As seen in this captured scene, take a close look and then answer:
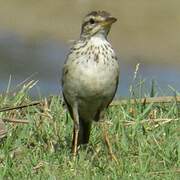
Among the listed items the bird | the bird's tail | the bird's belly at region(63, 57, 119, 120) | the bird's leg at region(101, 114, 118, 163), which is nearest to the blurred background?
the bird's tail

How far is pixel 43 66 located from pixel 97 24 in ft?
23.4

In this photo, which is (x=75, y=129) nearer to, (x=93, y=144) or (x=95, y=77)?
(x=93, y=144)

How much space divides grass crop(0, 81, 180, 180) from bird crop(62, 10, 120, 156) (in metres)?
0.28

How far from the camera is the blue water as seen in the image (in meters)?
14.3

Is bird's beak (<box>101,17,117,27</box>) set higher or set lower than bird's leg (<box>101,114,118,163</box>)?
higher

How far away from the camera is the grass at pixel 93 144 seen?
8.62m

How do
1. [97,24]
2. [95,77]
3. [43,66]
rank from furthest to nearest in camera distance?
[43,66]
[97,24]
[95,77]

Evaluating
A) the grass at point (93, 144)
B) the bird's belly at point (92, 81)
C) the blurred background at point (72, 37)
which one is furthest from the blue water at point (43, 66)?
the bird's belly at point (92, 81)

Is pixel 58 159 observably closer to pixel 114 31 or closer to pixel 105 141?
pixel 105 141

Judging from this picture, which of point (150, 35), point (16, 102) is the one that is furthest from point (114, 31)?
point (16, 102)

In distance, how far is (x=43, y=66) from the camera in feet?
53.4

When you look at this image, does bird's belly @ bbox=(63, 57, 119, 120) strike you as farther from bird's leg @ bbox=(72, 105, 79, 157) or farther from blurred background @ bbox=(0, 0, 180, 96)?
blurred background @ bbox=(0, 0, 180, 96)

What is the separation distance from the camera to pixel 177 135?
31.5 ft

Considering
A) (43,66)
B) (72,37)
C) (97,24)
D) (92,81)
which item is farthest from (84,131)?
(72,37)
